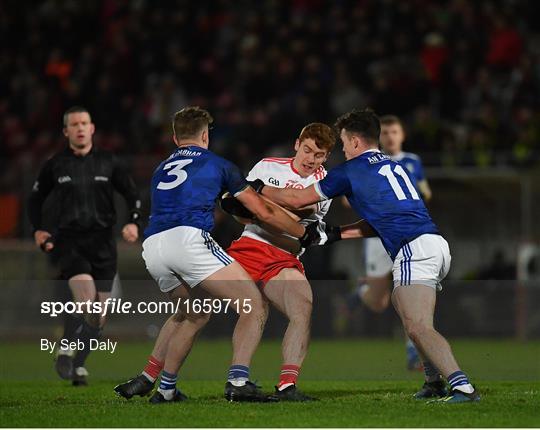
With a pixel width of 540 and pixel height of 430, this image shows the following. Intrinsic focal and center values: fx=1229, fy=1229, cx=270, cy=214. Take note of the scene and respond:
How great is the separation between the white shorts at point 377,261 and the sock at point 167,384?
13.6ft

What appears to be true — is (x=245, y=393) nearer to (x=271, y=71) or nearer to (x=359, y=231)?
(x=359, y=231)

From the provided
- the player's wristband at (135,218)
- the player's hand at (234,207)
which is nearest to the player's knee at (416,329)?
the player's hand at (234,207)

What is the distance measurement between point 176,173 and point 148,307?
5122 mm

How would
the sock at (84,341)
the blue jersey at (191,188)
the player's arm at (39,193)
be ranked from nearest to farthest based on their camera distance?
the blue jersey at (191,188) → the sock at (84,341) → the player's arm at (39,193)

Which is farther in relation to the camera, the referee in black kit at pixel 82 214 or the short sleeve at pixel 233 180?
the referee in black kit at pixel 82 214

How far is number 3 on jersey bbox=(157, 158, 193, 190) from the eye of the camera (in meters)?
8.55

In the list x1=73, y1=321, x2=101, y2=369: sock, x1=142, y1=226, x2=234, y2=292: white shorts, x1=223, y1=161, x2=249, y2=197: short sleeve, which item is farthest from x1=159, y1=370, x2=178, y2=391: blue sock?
x1=73, y1=321, x2=101, y2=369: sock

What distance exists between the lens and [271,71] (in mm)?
19391

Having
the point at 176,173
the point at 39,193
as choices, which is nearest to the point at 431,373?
the point at 176,173

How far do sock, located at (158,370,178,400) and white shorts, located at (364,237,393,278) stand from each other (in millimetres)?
4131

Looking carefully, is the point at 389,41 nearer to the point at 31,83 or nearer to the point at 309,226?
the point at 31,83

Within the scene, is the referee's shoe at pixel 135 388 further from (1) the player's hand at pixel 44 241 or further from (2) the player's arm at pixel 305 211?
(1) the player's hand at pixel 44 241

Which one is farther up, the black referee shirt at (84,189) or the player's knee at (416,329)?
the black referee shirt at (84,189)

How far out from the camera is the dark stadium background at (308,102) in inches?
630
